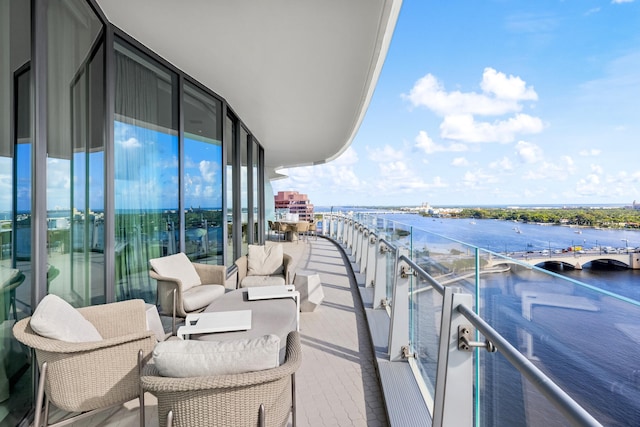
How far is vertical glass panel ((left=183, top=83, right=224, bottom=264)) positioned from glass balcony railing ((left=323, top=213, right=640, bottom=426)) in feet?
12.1

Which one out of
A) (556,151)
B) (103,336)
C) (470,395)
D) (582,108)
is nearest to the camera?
(470,395)

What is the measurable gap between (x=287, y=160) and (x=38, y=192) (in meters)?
12.6

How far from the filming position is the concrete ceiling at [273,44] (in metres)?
3.06

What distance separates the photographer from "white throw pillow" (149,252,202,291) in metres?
3.65

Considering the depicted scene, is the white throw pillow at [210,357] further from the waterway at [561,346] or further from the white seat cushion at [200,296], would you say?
the white seat cushion at [200,296]

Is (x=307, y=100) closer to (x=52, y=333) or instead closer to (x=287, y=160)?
(x=52, y=333)

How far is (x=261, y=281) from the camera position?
4301 millimetres

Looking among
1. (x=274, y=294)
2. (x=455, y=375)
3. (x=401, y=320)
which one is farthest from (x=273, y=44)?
(x=455, y=375)

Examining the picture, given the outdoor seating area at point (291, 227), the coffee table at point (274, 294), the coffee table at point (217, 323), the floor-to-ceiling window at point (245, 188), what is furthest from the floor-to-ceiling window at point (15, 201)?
the outdoor seating area at point (291, 227)

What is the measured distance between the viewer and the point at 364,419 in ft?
7.18

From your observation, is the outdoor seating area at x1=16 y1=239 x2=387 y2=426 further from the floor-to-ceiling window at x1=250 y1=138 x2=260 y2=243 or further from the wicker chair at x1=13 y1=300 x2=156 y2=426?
the floor-to-ceiling window at x1=250 y1=138 x2=260 y2=243

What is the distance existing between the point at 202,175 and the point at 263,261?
165 cm

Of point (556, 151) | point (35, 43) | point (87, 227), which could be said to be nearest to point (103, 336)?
point (87, 227)

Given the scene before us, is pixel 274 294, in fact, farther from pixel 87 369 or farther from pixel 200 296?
pixel 87 369
